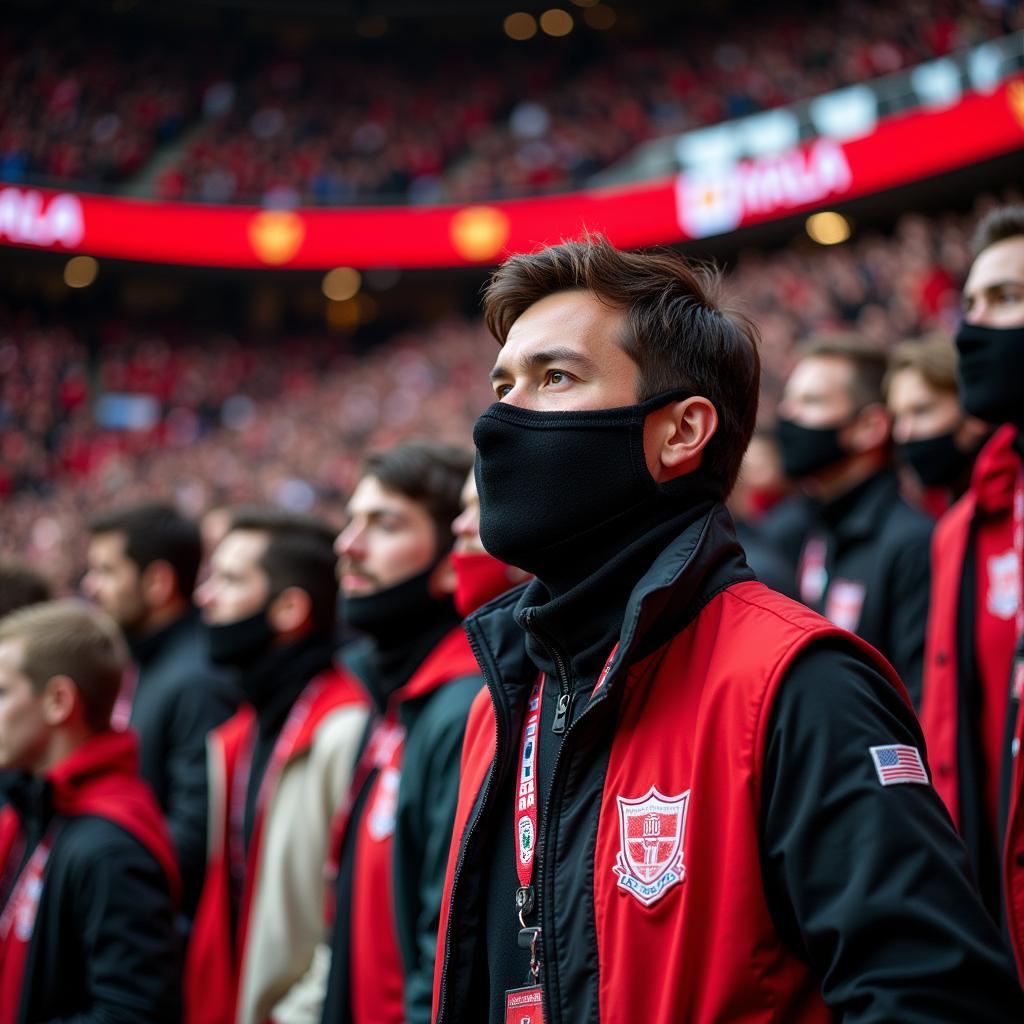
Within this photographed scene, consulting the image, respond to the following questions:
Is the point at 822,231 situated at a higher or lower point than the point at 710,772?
higher

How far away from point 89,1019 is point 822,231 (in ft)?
52.8

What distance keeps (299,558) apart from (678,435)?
7.89ft

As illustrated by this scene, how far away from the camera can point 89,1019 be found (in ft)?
8.00

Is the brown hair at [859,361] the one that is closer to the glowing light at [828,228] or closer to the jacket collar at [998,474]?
the jacket collar at [998,474]

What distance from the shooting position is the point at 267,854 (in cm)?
324

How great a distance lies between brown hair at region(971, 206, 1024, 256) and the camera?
2819mm

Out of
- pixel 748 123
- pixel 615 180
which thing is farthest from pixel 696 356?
pixel 615 180

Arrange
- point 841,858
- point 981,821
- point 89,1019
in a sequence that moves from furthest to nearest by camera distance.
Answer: point 981,821 → point 89,1019 → point 841,858

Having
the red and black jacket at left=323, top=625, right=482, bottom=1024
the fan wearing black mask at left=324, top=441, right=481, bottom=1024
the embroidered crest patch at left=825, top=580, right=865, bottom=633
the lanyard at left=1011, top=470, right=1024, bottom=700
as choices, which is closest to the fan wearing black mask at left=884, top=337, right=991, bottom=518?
the embroidered crest patch at left=825, top=580, right=865, bottom=633

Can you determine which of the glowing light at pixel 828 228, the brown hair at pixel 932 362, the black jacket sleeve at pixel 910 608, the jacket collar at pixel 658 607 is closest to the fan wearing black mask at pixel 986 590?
the black jacket sleeve at pixel 910 608


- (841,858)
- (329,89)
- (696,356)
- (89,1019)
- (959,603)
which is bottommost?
(89,1019)

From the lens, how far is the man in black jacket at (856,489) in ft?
11.4

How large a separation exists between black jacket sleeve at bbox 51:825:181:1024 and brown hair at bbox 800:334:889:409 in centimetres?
280

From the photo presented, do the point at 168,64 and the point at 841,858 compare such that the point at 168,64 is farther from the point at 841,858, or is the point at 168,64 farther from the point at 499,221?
the point at 841,858
